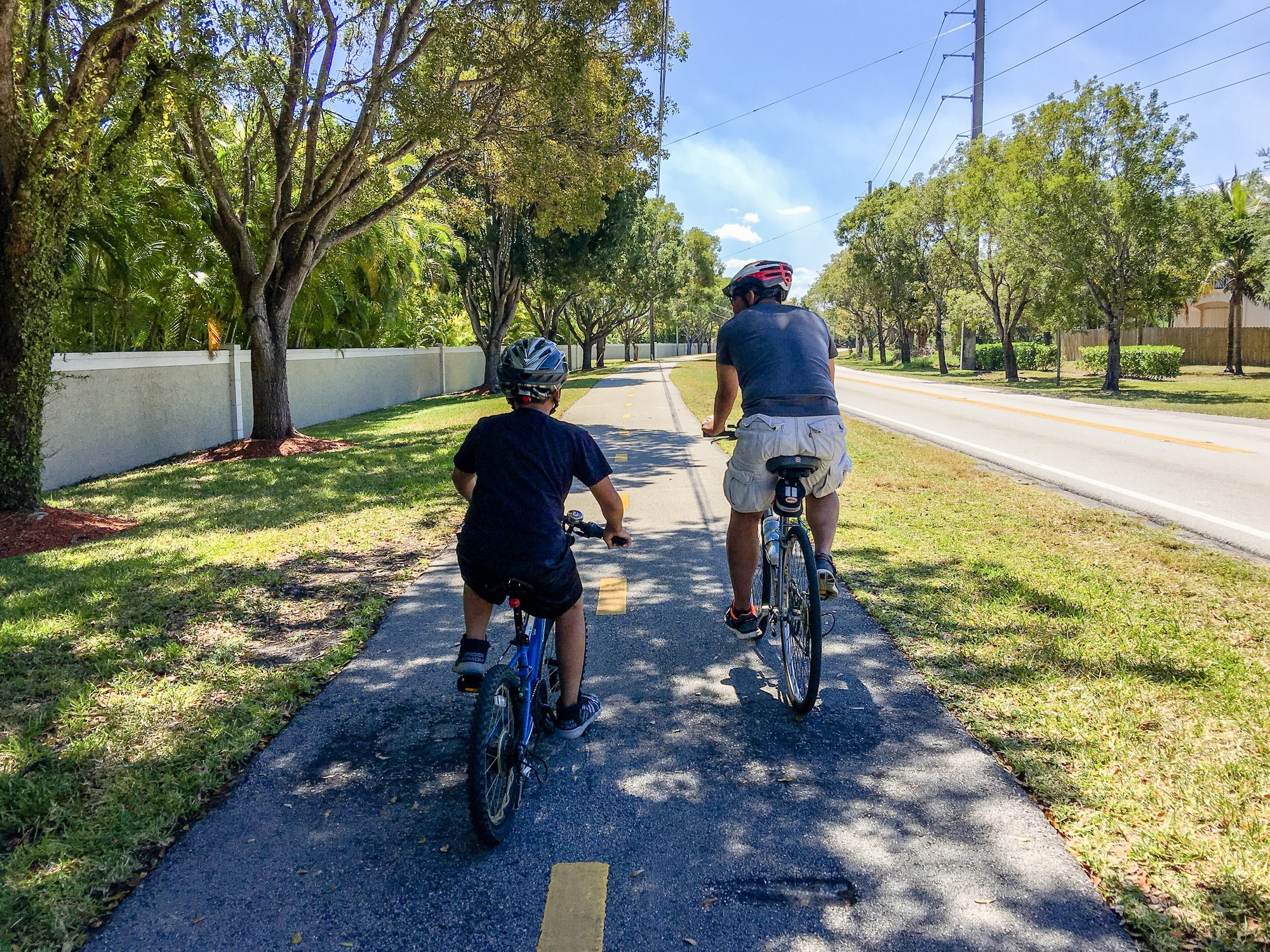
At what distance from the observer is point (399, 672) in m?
4.71

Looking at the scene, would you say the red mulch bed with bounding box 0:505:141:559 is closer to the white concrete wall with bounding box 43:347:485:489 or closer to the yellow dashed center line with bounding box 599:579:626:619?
the white concrete wall with bounding box 43:347:485:489

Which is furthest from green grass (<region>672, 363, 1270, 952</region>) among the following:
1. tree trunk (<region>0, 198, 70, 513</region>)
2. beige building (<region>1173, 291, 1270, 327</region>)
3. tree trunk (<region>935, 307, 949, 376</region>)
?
beige building (<region>1173, 291, 1270, 327</region>)

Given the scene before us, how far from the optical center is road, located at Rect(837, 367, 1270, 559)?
853 cm

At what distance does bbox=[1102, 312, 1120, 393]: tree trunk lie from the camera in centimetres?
2791

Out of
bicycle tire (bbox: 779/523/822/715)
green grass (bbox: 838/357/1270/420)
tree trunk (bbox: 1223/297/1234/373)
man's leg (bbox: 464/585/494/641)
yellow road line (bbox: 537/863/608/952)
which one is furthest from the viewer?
tree trunk (bbox: 1223/297/1234/373)

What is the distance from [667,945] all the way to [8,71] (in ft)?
30.0

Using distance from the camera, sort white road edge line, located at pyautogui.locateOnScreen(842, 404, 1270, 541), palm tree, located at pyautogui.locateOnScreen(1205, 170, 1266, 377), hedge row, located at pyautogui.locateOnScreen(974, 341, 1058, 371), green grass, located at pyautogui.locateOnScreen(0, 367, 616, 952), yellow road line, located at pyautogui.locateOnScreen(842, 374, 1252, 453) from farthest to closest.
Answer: hedge row, located at pyautogui.locateOnScreen(974, 341, 1058, 371), palm tree, located at pyautogui.locateOnScreen(1205, 170, 1266, 377), yellow road line, located at pyautogui.locateOnScreen(842, 374, 1252, 453), white road edge line, located at pyautogui.locateOnScreen(842, 404, 1270, 541), green grass, located at pyautogui.locateOnScreen(0, 367, 616, 952)

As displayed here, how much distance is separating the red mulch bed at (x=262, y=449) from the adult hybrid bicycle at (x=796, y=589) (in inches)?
445

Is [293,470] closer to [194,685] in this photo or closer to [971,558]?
[194,685]

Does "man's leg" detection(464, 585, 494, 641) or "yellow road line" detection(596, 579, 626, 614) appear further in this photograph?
"yellow road line" detection(596, 579, 626, 614)

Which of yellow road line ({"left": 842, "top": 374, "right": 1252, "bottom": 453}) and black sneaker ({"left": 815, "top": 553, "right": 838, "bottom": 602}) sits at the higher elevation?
yellow road line ({"left": 842, "top": 374, "right": 1252, "bottom": 453})

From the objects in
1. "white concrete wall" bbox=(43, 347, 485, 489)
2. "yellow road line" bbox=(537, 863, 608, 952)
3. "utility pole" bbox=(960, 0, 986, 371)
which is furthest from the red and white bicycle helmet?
"utility pole" bbox=(960, 0, 986, 371)

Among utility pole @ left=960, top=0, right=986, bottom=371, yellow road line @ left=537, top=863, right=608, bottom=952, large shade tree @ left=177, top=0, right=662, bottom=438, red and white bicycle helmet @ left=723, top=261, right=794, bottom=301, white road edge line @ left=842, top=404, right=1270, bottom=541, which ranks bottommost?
yellow road line @ left=537, top=863, right=608, bottom=952

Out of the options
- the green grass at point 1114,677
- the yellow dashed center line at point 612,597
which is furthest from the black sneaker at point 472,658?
the yellow dashed center line at point 612,597
